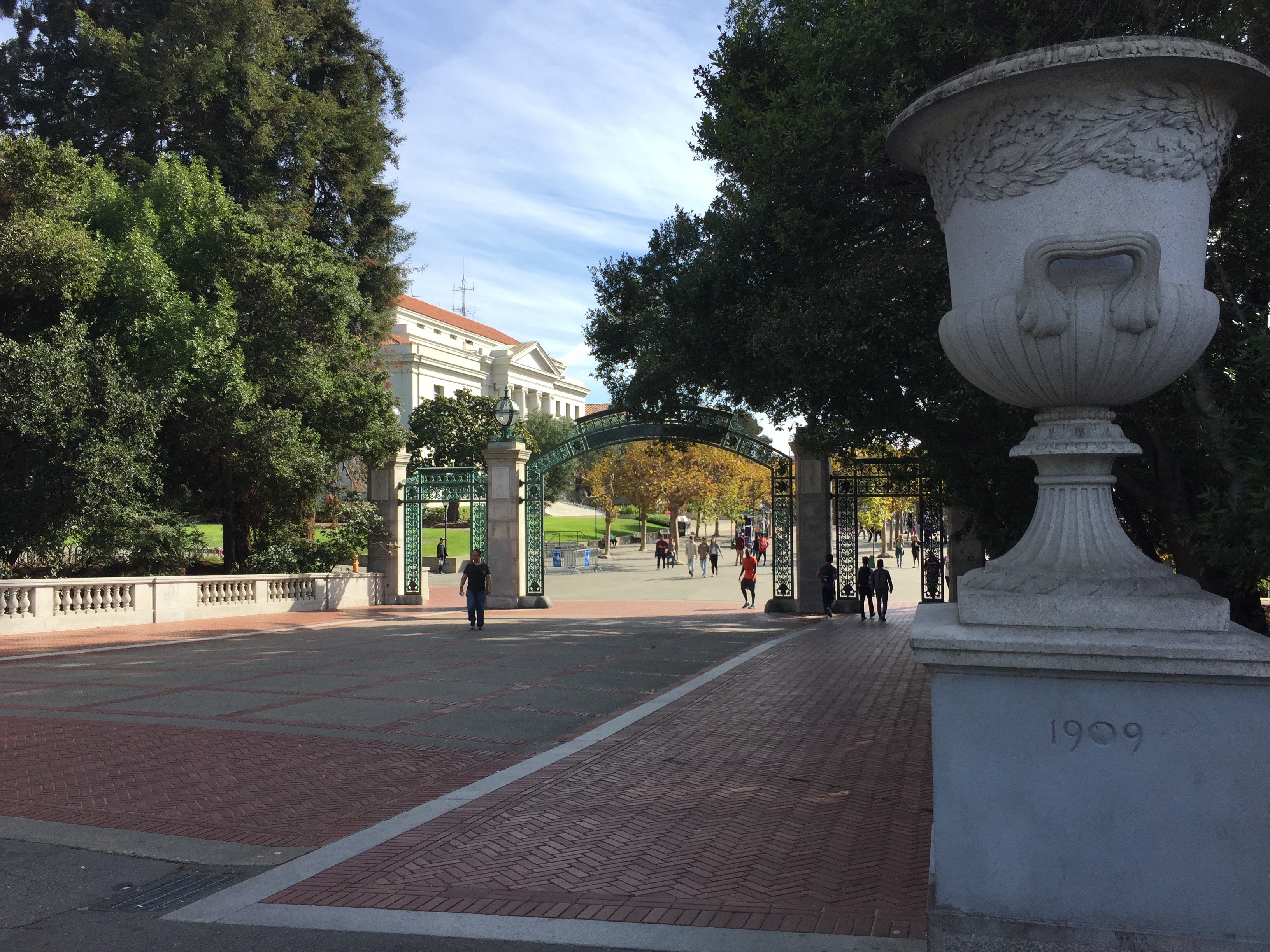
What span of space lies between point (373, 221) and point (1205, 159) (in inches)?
1072

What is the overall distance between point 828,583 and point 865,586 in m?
0.81

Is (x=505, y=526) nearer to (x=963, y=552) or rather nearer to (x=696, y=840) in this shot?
(x=963, y=552)

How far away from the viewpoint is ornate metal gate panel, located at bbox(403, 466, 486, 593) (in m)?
24.8

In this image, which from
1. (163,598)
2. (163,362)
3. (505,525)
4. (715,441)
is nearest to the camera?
(163,598)

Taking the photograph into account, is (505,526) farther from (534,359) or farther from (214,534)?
(534,359)

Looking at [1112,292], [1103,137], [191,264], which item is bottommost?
[1112,292]

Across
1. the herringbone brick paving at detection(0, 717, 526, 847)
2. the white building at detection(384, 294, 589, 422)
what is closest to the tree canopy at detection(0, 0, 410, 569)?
the herringbone brick paving at detection(0, 717, 526, 847)

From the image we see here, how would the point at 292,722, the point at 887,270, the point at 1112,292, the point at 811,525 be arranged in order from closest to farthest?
the point at 1112,292 < the point at 292,722 < the point at 887,270 < the point at 811,525

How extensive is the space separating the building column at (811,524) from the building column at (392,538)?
10028 mm

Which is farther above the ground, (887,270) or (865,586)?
(887,270)

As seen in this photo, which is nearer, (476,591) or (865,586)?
(476,591)

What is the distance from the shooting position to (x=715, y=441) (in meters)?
21.9

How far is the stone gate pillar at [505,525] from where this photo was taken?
937 inches

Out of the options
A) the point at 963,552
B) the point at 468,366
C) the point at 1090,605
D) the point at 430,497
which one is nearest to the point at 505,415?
the point at 430,497
